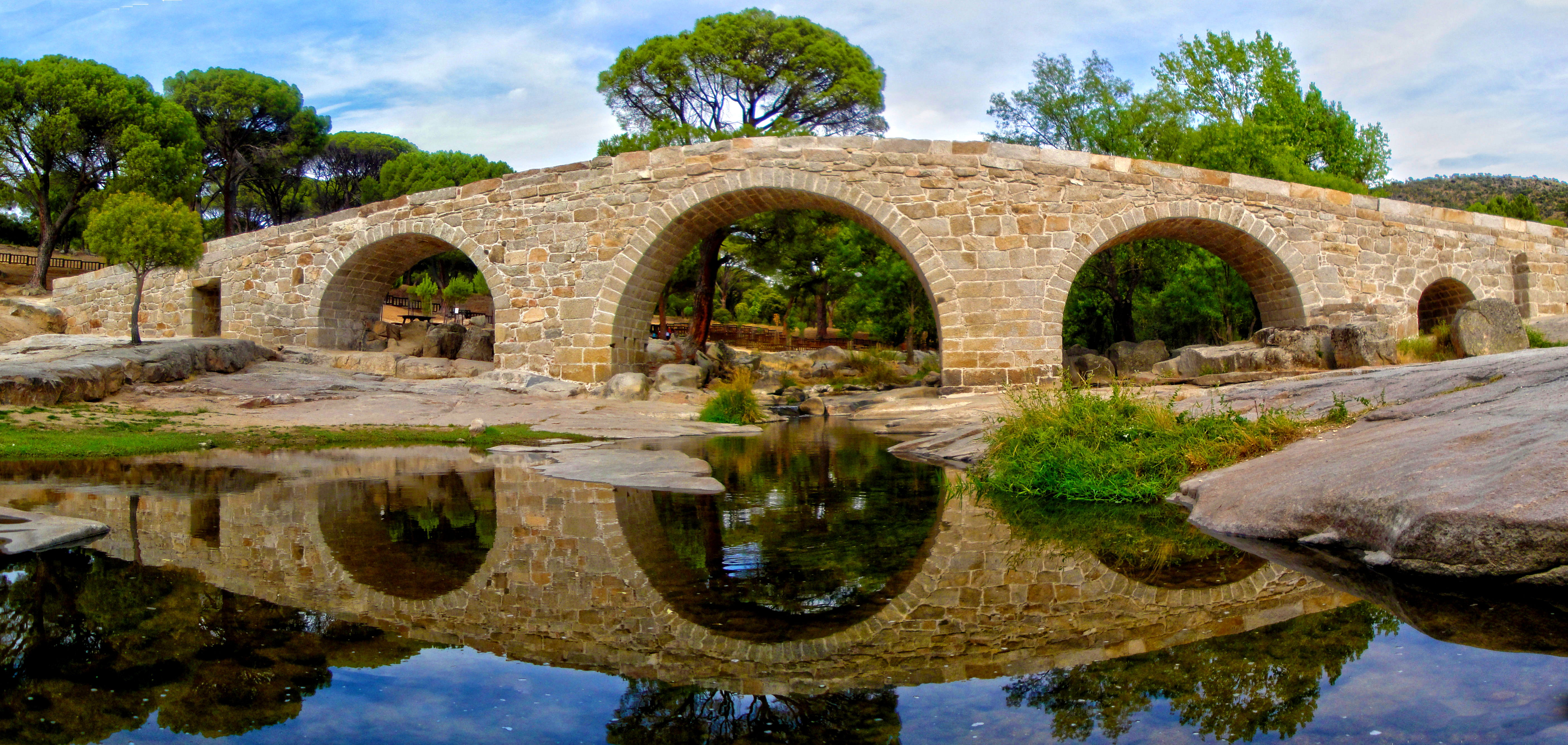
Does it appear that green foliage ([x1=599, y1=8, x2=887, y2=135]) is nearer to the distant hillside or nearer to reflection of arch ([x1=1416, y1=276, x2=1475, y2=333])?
reflection of arch ([x1=1416, y1=276, x2=1475, y2=333])

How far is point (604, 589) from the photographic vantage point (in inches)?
132

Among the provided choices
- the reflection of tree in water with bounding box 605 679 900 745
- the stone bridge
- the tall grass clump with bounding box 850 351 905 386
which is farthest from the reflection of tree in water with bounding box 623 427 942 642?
the tall grass clump with bounding box 850 351 905 386

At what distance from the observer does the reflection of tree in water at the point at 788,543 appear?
306 centimetres

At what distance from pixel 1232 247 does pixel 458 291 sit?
28208 mm

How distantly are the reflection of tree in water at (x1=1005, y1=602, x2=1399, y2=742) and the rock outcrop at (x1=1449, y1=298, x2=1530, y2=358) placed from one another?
11.0 meters

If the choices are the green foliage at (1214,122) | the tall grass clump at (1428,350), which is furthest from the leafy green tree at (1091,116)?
the tall grass clump at (1428,350)

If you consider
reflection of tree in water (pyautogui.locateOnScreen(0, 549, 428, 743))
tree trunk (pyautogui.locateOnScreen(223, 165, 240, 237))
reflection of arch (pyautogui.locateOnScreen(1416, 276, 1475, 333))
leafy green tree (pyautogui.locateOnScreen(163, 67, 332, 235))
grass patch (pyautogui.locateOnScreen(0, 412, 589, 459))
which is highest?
leafy green tree (pyautogui.locateOnScreen(163, 67, 332, 235))

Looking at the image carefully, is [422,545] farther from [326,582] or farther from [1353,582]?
[1353,582]

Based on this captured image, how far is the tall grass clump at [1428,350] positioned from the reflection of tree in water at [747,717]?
39.3 feet

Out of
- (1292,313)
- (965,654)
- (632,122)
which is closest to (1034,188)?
(1292,313)

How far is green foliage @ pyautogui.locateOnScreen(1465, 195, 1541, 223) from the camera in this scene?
32.2 metres

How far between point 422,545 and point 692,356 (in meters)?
14.1

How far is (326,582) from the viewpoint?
11.1 feet

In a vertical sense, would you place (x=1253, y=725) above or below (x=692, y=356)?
below
